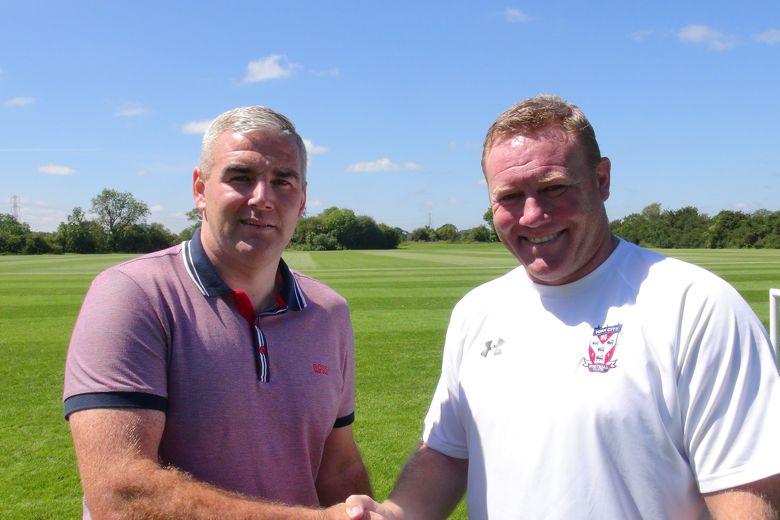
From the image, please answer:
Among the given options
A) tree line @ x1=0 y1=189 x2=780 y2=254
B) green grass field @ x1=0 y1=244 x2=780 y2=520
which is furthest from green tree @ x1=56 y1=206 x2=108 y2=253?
green grass field @ x1=0 y1=244 x2=780 y2=520

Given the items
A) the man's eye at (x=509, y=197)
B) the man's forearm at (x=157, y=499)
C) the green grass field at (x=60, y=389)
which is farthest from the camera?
the green grass field at (x=60, y=389)

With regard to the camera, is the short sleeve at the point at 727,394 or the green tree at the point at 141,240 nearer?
the short sleeve at the point at 727,394

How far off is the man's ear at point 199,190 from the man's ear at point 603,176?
173cm

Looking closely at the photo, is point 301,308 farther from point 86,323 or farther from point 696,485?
point 696,485

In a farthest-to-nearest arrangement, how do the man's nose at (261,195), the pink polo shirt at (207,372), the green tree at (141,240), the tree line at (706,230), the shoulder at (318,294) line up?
1. the green tree at (141,240)
2. the tree line at (706,230)
3. the shoulder at (318,294)
4. the man's nose at (261,195)
5. the pink polo shirt at (207,372)

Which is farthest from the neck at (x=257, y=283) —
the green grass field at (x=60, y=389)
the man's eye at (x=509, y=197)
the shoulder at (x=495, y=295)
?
the green grass field at (x=60, y=389)

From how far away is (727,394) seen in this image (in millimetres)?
2131

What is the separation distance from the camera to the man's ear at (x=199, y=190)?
9.72ft

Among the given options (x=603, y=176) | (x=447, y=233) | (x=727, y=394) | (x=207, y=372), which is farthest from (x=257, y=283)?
(x=447, y=233)

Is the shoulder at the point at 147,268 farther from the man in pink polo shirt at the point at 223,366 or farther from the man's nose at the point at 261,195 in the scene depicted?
the man's nose at the point at 261,195

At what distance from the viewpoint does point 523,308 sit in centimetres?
274

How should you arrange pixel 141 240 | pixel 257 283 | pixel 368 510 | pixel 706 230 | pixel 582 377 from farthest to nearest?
pixel 141 240 → pixel 706 230 → pixel 257 283 → pixel 368 510 → pixel 582 377

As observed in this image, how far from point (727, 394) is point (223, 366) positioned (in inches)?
72.7

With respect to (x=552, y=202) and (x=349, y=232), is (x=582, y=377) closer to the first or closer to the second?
(x=552, y=202)
